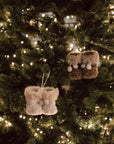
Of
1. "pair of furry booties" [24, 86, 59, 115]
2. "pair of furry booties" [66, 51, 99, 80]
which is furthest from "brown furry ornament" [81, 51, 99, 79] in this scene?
"pair of furry booties" [24, 86, 59, 115]

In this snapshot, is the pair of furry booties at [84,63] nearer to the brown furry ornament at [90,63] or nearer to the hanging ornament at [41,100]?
the brown furry ornament at [90,63]

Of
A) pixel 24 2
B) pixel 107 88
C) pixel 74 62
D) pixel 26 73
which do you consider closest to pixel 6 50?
pixel 26 73

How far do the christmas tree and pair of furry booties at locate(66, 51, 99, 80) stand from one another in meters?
0.09

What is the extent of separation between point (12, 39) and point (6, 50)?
8 cm

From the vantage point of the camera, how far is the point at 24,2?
3.02 ft

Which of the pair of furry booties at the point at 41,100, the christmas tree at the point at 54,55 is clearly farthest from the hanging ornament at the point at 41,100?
the christmas tree at the point at 54,55

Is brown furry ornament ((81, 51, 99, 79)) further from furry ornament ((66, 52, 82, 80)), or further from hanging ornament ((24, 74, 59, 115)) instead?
hanging ornament ((24, 74, 59, 115))

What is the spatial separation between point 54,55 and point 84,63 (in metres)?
0.20

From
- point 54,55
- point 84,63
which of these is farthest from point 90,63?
point 54,55

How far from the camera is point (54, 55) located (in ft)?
3.09

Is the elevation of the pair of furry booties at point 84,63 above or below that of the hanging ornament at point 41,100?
above

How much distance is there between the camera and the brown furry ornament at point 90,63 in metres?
0.82

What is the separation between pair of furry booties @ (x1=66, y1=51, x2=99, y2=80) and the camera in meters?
0.82

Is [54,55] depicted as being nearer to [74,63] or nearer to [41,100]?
[74,63]
